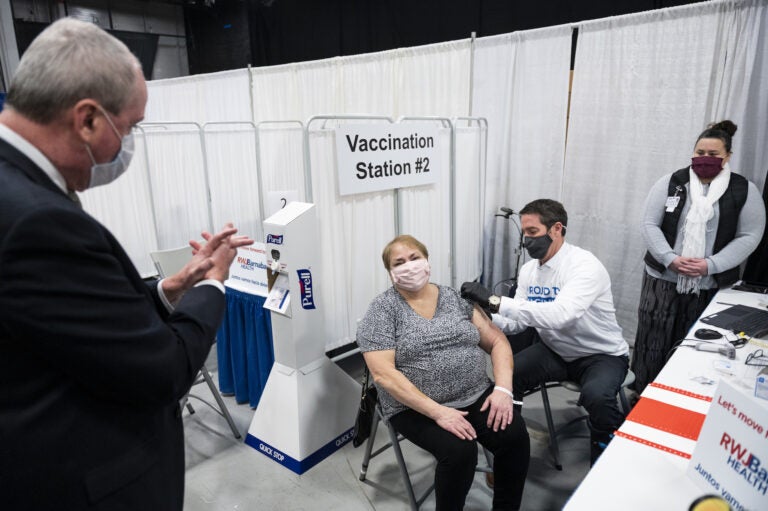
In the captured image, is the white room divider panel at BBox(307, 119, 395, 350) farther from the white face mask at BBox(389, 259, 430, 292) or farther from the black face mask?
the black face mask

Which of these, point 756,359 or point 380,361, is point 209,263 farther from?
point 756,359

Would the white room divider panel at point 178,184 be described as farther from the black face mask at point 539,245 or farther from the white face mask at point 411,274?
the black face mask at point 539,245

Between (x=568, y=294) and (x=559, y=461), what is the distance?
0.86m

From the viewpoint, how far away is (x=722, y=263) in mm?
2512

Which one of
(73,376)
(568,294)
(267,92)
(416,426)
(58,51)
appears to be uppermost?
(267,92)

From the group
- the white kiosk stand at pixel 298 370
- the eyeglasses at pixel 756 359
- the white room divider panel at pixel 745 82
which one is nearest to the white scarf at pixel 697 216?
the white room divider panel at pixel 745 82

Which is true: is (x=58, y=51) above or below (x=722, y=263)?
above

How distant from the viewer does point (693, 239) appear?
2.56m

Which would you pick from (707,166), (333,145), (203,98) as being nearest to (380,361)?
(333,145)

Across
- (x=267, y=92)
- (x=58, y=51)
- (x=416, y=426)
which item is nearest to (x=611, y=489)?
(x=416, y=426)

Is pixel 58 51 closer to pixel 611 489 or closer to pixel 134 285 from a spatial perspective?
pixel 134 285

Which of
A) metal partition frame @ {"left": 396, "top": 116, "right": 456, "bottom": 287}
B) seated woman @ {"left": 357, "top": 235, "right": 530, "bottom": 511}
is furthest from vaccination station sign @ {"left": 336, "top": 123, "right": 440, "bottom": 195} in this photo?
seated woman @ {"left": 357, "top": 235, "right": 530, "bottom": 511}

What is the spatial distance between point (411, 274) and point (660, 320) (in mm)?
1549

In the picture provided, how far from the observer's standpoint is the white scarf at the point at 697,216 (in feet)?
8.25
